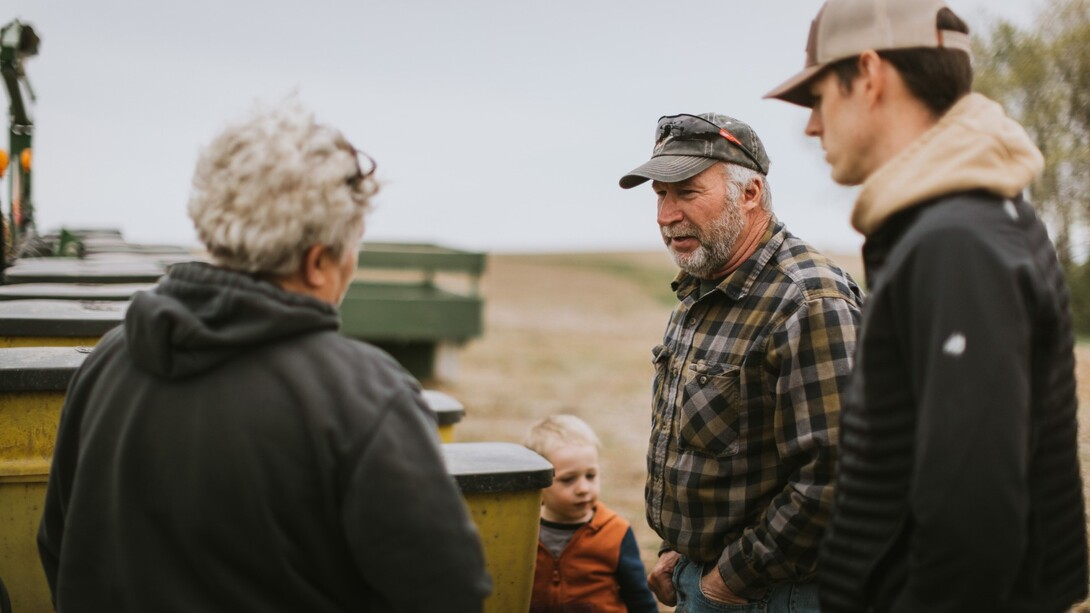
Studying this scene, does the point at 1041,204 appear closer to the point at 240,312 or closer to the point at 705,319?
the point at 705,319

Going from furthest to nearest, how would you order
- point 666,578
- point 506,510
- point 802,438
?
point 666,578, point 506,510, point 802,438

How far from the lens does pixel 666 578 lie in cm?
281

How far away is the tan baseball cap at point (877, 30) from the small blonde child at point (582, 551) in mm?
1796

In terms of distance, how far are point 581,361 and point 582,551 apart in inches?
507

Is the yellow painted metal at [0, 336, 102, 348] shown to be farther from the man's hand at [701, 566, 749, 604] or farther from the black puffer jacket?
the man's hand at [701, 566, 749, 604]

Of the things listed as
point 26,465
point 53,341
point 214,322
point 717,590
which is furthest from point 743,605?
point 53,341

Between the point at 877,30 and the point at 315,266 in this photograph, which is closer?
the point at 315,266

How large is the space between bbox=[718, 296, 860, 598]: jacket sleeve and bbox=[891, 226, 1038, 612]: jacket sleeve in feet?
2.89

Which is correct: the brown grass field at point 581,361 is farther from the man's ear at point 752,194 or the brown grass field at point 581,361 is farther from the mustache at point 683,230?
the mustache at point 683,230

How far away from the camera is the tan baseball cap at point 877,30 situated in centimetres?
163

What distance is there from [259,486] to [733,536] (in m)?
1.44

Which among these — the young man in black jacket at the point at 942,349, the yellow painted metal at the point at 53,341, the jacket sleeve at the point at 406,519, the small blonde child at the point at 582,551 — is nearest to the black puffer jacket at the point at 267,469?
the jacket sleeve at the point at 406,519

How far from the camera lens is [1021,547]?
1382 millimetres

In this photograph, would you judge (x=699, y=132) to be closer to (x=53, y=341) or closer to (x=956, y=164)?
(x=956, y=164)
